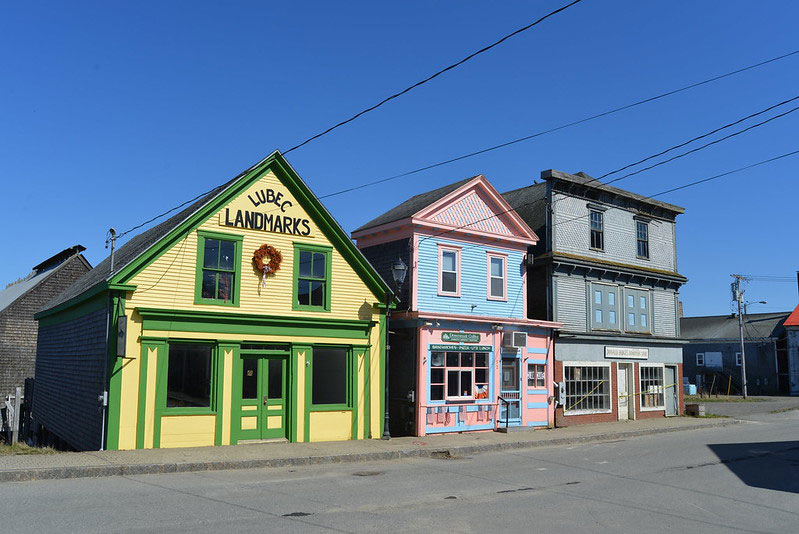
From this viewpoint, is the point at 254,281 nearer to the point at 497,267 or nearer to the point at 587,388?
the point at 497,267

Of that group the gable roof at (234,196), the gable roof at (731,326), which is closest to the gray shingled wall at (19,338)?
the gable roof at (234,196)

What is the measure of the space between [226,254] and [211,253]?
0.41 metres

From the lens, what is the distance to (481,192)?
77.6ft

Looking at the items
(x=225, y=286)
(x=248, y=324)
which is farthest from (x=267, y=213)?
(x=248, y=324)

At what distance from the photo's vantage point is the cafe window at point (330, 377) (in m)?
19.4

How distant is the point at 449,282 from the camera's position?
894 inches

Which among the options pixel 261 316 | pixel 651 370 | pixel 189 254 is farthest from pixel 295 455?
pixel 651 370

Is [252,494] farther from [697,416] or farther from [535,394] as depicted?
[697,416]

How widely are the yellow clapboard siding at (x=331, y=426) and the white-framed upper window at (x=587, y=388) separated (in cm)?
940

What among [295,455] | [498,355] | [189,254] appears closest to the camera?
[295,455]

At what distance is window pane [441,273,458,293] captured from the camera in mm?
22594

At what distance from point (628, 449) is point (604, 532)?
1112 centimetres

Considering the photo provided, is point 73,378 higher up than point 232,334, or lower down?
lower down

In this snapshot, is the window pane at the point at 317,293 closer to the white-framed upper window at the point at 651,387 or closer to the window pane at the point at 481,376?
the window pane at the point at 481,376
